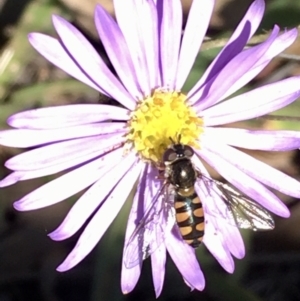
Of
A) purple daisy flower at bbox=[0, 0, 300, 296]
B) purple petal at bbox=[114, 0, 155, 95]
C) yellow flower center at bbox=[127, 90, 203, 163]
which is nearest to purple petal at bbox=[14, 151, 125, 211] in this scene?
purple daisy flower at bbox=[0, 0, 300, 296]

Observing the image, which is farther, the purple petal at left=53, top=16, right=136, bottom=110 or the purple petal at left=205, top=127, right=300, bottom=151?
the purple petal at left=205, top=127, right=300, bottom=151

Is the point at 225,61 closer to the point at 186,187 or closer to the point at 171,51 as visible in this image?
the point at 171,51

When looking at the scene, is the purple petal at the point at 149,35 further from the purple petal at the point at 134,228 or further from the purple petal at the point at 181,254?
the purple petal at the point at 181,254

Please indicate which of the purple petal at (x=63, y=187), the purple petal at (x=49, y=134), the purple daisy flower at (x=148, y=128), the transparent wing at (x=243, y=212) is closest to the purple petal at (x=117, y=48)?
the purple daisy flower at (x=148, y=128)

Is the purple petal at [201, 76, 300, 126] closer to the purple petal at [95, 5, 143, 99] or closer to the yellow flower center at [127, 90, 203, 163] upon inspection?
the yellow flower center at [127, 90, 203, 163]

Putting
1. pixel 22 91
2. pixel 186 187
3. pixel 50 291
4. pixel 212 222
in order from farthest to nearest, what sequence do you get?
1. pixel 50 291
2. pixel 22 91
3. pixel 212 222
4. pixel 186 187

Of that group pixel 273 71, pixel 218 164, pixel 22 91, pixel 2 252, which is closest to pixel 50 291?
pixel 2 252

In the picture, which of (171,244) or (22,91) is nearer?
(171,244)
